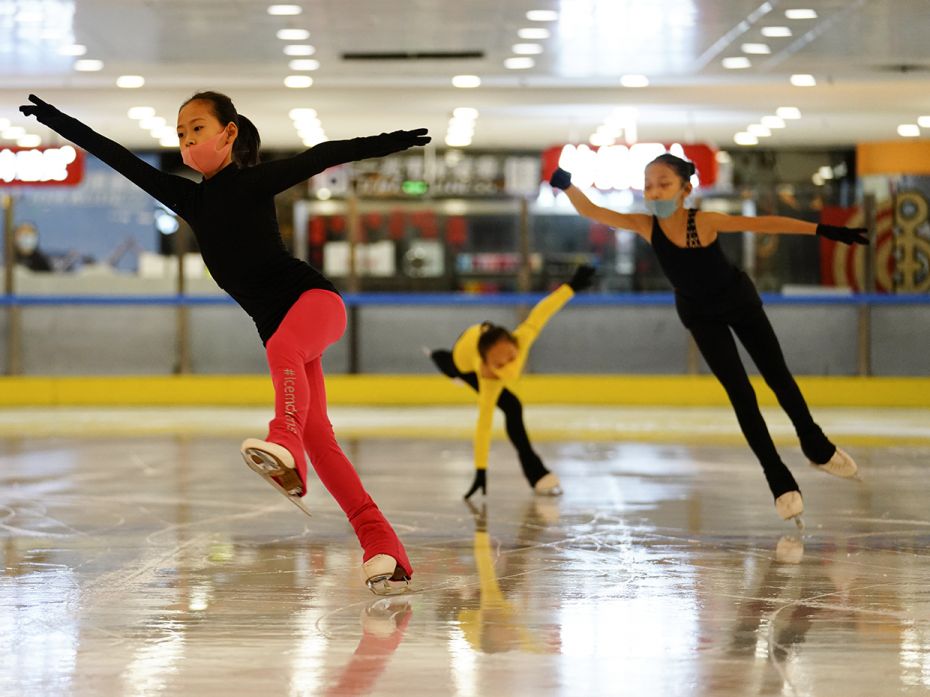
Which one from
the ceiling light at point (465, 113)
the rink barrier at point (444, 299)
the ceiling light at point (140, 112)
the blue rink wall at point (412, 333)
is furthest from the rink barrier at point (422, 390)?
the ceiling light at point (465, 113)

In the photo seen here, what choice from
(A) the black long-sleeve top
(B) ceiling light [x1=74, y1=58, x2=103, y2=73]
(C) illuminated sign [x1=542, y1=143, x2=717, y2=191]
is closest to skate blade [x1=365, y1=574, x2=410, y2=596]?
(A) the black long-sleeve top

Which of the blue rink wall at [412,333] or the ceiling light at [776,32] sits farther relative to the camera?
the blue rink wall at [412,333]

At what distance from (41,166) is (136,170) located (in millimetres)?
15024

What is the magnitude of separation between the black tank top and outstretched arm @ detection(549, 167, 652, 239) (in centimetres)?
5

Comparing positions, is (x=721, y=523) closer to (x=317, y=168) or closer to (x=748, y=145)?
(x=317, y=168)

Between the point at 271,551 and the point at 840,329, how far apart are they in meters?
10.4

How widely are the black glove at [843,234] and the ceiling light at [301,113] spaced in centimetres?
1299

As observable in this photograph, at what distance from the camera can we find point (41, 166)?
18.3 metres

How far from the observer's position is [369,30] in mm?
12305

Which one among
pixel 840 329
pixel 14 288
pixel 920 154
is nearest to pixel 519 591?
pixel 840 329

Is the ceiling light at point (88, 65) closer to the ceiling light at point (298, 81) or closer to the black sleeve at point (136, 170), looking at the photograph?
the ceiling light at point (298, 81)

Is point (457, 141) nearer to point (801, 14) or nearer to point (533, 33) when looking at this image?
point (533, 33)

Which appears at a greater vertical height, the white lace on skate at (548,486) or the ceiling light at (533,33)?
the ceiling light at (533,33)

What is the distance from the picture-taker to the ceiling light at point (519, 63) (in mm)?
13938
